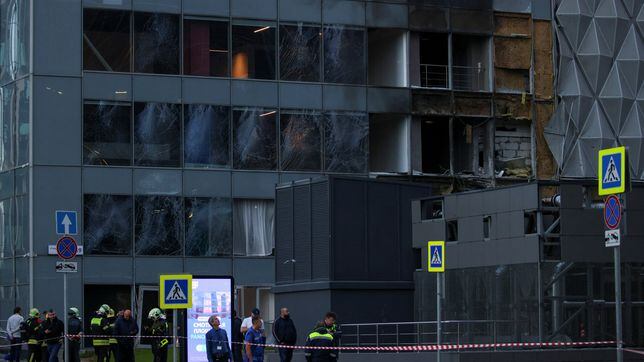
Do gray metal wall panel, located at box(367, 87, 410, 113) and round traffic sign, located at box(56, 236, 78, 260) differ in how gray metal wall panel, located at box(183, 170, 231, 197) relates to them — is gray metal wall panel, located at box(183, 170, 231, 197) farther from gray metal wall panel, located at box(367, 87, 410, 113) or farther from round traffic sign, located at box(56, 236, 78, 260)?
round traffic sign, located at box(56, 236, 78, 260)

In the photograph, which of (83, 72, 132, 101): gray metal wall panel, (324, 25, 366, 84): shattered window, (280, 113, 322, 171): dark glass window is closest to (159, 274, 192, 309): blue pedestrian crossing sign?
(83, 72, 132, 101): gray metal wall panel

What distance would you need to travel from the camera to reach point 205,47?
4812cm

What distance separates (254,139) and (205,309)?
19845 millimetres

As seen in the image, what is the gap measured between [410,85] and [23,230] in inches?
589

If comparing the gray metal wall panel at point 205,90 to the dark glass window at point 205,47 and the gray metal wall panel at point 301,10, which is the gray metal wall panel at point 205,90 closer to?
the dark glass window at point 205,47

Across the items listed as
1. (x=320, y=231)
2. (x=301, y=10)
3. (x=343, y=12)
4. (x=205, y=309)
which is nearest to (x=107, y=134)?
(x=301, y=10)

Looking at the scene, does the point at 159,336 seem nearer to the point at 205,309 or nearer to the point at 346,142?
the point at 205,309

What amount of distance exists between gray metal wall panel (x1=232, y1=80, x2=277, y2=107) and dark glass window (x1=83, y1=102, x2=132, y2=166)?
Result: 3900 mm

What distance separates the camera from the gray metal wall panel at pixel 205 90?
47.5m

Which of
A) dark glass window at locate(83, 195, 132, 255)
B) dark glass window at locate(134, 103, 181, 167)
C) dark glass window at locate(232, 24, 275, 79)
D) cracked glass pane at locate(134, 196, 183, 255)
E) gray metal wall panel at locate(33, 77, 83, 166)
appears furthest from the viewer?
dark glass window at locate(232, 24, 275, 79)

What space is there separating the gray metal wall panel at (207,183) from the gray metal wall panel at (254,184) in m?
0.33

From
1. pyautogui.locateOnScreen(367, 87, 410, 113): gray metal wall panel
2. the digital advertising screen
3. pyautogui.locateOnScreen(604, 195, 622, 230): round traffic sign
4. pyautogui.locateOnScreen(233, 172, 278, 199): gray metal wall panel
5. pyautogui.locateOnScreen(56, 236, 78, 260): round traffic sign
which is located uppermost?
pyautogui.locateOnScreen(367, 87, 410, 113): gray metal wall panel

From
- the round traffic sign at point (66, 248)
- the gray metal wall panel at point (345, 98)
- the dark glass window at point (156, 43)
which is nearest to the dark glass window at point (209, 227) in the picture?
the dark glass window at point (156, 43)

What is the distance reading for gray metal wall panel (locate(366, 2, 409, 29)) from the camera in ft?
164
